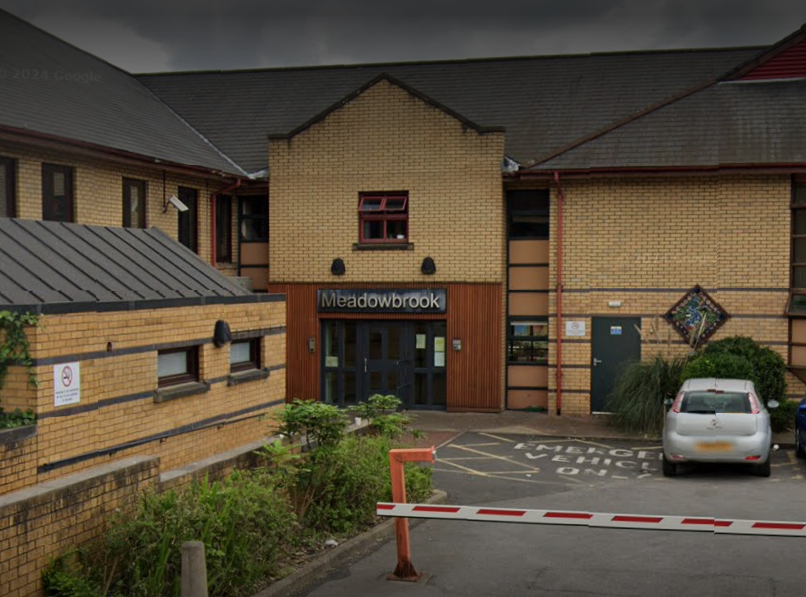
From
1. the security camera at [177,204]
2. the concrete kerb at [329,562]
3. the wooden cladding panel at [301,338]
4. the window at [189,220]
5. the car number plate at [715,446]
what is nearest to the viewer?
the concrete kerb at [329,562]

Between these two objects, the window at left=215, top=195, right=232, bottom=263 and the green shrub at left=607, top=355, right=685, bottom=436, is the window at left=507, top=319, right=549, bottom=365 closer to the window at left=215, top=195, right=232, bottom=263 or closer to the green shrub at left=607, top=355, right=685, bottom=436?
the green shrub at left=607, top=355, right=685, bottom=436

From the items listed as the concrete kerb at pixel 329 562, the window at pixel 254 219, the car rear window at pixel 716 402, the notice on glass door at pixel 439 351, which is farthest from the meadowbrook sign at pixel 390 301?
the concrete kerb at pixel 329 562

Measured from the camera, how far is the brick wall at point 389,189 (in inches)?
843

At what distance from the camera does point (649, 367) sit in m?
19.1

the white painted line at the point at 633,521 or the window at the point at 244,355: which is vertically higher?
the window at the point at 244,355

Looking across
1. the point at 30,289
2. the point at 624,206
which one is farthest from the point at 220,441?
the point at 624,206

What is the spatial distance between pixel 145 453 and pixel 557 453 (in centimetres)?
851

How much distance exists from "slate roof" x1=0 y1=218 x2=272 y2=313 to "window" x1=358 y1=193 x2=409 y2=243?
875cm

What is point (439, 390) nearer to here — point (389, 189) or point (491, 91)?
point (389, 189)

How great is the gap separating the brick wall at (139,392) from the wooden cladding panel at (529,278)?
9.27 metres

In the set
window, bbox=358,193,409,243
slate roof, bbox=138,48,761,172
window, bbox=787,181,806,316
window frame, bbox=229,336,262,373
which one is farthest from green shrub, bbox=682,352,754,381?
window frame, bbox=229,336,262,373

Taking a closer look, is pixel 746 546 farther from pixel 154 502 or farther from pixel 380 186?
A: pixel 380 186

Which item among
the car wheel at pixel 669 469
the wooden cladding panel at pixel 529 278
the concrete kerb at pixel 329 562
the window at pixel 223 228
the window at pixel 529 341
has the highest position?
the window at pixel 223 228

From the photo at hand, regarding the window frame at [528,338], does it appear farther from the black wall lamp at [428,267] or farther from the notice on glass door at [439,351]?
the black wall lamp at [428,267]
